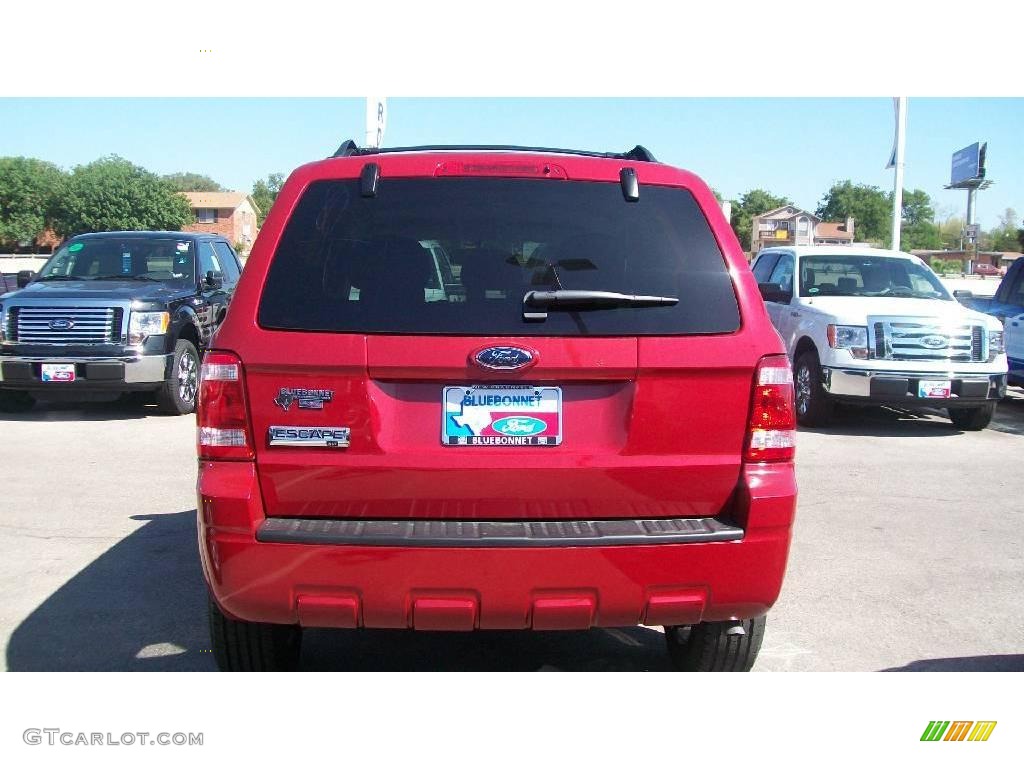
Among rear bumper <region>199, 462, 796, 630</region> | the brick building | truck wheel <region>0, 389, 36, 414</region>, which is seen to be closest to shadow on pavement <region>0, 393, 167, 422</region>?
truck wheel <region>0, 389, 36, 414</region>

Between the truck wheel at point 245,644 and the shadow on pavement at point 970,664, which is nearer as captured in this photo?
the truck wheel at point 245,644

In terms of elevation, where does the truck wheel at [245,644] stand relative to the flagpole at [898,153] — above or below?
below

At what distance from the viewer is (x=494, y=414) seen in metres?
3.06

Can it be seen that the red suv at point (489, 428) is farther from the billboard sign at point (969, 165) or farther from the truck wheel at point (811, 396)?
the billboard sign at point (969, 165)

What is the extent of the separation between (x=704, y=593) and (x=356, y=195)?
172 cm

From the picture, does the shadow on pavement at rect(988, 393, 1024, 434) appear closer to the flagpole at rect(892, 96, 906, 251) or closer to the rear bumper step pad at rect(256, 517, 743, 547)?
the flagpole at rect(892, 96, 906, 251)

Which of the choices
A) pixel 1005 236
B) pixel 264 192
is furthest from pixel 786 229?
pixel 264 192

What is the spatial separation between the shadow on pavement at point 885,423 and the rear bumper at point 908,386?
0.54 metres

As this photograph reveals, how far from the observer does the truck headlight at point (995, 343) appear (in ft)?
32.8

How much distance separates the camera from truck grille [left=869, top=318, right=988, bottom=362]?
9.90 m

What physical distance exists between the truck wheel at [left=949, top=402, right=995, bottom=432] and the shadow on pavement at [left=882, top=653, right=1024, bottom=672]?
22.6ft

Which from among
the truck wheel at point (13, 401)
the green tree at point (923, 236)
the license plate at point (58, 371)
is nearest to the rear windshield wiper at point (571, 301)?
the license plate at point (58, 371)
